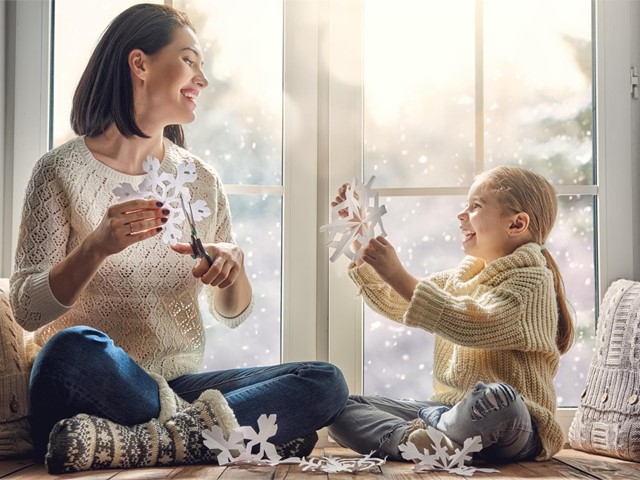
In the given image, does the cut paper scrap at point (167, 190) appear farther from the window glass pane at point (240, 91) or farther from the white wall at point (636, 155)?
the white wall at point (636, 155)

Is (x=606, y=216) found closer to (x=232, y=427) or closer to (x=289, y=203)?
(x=289, y=203)

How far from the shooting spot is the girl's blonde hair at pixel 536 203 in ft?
6.28

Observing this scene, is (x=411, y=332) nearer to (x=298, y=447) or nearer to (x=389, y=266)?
(x=389, y=266)

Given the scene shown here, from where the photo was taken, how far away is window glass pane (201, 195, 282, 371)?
7.00ft

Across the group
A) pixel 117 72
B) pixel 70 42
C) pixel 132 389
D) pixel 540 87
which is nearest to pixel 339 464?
pixel 132 389

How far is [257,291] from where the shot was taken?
2145 mm

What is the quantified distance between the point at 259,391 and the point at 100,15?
1031 millimetres

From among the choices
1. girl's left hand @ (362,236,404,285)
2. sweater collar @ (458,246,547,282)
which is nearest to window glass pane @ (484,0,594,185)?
sweater collar @ (458,246,547,282)

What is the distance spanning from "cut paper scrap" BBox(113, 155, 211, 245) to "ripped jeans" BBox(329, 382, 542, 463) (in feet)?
1.82

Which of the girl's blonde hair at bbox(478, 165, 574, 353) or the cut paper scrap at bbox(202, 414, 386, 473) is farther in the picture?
the girl's blonde hair at bbox(478, 165, 574, 353)

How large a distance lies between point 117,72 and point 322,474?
37.3 inches

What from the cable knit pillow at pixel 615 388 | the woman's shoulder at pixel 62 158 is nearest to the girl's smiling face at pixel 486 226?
the cable knit pillow at pixel 615 388

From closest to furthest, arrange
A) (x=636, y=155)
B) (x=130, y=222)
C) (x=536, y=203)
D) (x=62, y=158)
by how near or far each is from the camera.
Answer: (x=130, y=222) < (x=62, y=158) < (x=536, y=203) < (x=636, y=155)

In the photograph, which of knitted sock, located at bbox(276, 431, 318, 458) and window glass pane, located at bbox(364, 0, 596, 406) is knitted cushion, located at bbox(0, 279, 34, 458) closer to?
knitted sock, located at bbox(276, 431, 318, 458)
